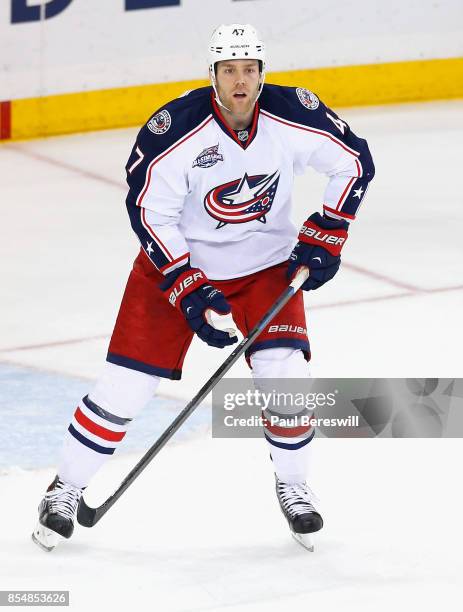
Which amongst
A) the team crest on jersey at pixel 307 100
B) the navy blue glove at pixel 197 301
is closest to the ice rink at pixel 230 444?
the navy blue glove at pixel 197 301

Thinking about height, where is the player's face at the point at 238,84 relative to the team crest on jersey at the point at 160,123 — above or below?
above

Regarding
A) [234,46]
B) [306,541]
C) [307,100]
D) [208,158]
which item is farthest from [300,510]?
[234,46]

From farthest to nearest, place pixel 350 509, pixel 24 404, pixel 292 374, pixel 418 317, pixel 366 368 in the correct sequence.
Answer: pixel 418 317 < pixel 366 368 < pixel 24 404 < pixel 350 509 < pixel 292 374

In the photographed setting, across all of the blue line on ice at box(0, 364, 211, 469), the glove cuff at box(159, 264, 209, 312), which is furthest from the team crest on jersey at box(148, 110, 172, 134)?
the blue line on ice at box(0, 364, 211, 469)

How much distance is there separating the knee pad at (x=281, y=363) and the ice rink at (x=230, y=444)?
0.41m

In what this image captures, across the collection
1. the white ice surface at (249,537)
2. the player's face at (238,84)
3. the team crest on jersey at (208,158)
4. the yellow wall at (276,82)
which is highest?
the player's face at (238,84)

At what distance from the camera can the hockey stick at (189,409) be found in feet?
11.6

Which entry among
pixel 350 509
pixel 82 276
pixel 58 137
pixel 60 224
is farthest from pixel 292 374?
pixel 58 137

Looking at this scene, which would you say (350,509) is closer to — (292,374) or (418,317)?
(292,374)

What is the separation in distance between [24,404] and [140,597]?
1.40 m

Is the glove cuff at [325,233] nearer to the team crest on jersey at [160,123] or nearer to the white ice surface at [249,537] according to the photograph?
the team crest on jersey at [160,123]

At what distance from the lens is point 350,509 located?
3828mm

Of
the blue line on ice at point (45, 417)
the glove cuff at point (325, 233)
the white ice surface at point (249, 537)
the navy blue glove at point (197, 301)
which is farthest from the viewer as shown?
the blue line on ice at point (45, 417)

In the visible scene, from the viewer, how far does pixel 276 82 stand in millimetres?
8422
